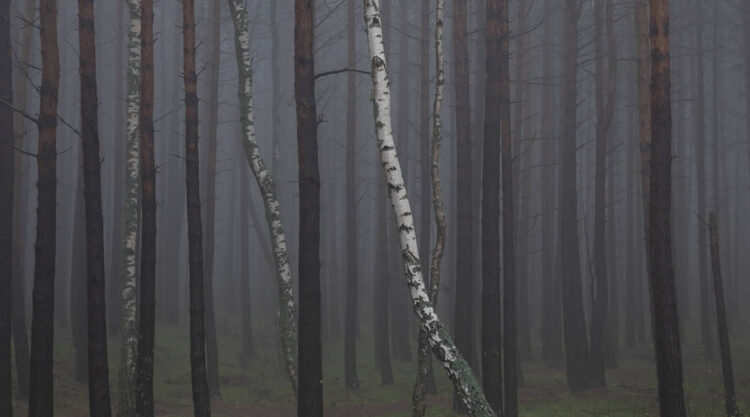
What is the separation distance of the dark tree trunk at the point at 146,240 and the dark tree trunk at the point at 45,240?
4.81 ft

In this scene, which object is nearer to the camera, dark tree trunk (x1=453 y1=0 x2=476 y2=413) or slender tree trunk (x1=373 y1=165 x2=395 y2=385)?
dark tree trunk (x1=453 y1=0 x2=476 y2=413)

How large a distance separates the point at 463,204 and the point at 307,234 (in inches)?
237

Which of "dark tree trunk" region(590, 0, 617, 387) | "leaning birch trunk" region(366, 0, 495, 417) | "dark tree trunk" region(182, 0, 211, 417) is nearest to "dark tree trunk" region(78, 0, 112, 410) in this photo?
"dark tree trunk" region(182, 0, 211, 417)

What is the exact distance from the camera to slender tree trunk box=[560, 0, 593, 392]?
1739 centimetres

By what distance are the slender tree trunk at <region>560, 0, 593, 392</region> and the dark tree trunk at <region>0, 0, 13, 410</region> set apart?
483 inches

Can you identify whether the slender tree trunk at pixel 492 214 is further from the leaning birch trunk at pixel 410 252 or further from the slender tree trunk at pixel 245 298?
the slender tree trunk at pixel 245 298

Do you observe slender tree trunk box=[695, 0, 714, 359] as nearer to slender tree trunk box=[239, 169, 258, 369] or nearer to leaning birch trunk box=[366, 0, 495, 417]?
leaning birch trunk box=[366, 0, 495, 417]

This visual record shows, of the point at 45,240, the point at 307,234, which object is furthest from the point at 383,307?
the point at 45,240

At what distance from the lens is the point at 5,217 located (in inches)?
481

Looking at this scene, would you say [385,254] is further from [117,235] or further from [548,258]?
[117,235]

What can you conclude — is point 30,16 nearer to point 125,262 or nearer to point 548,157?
point 125,262

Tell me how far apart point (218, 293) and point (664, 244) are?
32.8 metres

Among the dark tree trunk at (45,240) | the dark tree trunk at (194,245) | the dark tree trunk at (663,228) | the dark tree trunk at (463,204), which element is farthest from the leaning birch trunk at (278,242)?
the dark tree trunk at (663,228)

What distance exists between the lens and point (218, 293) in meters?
39.9
